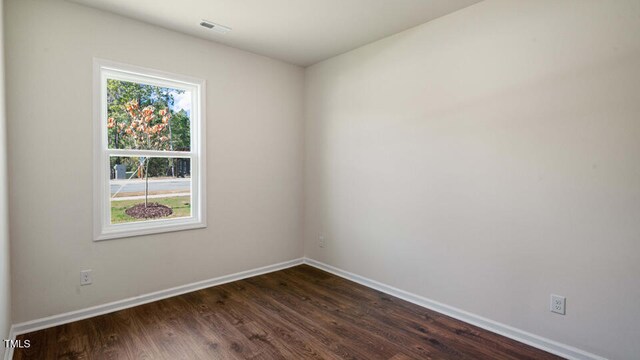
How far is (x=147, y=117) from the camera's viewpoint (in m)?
3.12

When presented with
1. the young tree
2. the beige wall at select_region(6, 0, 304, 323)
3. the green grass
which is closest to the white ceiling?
the beige wall at select_region(6, 0, 304, 323)

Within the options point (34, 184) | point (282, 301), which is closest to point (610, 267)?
point (282, 301)

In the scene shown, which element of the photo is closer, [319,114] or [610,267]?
[610,267]

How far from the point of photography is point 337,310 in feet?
9.54

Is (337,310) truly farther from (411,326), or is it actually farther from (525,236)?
(525,236)

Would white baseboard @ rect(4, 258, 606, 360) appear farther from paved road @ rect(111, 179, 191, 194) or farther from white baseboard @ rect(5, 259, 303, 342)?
paved road @ rect(111, 179, 191, 194)

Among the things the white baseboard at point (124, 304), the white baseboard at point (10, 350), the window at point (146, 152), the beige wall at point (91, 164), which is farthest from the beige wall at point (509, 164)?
the white baseboard at point (10, 350)

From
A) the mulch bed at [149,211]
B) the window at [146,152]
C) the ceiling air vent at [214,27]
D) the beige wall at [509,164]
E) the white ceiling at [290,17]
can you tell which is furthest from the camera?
the mulch bed at [149,211]

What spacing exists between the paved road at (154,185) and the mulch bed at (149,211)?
167 mm

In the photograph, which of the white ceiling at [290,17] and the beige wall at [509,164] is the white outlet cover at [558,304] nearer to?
the beige wall at [509,164]

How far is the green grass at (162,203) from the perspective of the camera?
2.95m

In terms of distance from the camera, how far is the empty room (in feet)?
7.00

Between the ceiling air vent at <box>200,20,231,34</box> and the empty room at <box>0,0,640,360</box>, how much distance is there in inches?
1.0

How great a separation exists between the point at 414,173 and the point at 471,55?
1100mm
